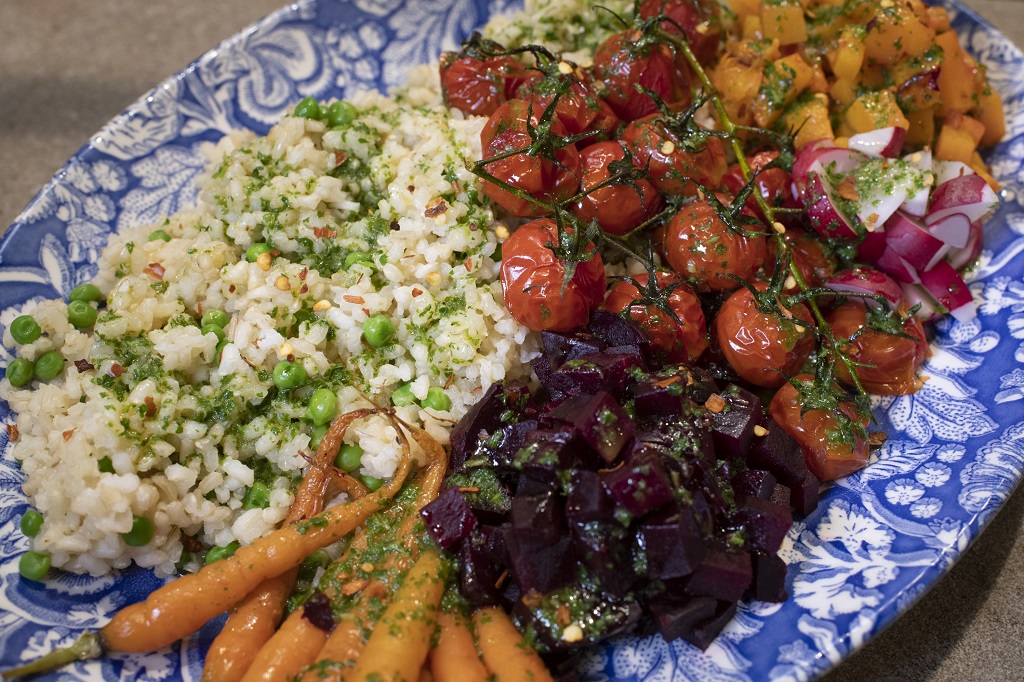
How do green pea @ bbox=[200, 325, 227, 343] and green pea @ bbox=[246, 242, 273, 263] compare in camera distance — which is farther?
green pea @ bbox=[246, 242, 273, 263]

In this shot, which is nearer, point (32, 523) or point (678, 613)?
point (678, 613)

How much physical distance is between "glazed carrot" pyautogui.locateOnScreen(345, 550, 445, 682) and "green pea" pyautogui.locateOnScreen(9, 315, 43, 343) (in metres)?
2.00

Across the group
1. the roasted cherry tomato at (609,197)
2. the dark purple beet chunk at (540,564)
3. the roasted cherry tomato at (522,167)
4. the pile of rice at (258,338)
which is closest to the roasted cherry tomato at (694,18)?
the roasted cherry tomato at (609,197)

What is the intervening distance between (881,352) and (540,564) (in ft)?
6.10

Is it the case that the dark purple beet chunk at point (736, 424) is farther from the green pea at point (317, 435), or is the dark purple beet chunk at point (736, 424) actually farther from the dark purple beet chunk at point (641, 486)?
the green pea at point (317, 435)

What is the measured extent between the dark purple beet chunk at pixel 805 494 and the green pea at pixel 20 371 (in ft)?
10.6

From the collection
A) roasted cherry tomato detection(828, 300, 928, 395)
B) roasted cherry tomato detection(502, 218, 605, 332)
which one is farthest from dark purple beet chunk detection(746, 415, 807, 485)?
roasted cherry tomato detection(502, 218, 605, 332)

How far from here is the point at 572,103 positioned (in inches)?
137

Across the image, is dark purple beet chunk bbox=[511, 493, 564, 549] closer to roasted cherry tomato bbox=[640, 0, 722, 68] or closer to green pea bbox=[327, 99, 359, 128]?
green pea bbox=[327, 99, 359, 128]

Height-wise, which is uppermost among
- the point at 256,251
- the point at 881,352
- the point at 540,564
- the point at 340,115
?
the point at 340,115

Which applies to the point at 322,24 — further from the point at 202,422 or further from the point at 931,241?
the point at 931,241

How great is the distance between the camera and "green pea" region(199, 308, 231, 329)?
10.8 feet

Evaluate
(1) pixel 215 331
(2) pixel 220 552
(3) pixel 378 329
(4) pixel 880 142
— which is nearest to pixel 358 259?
(3) pixel 378 329

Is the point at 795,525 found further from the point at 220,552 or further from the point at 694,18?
the point at 694,18
